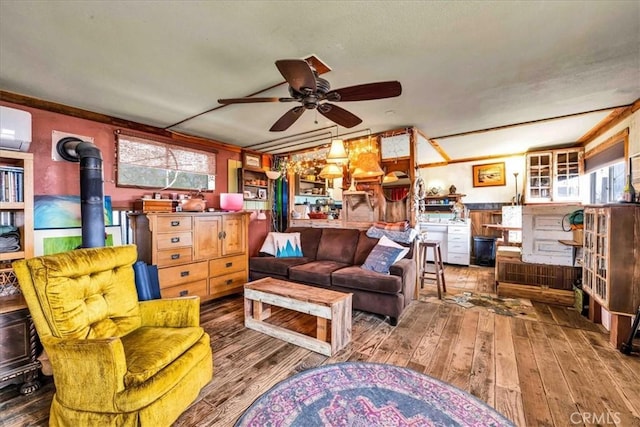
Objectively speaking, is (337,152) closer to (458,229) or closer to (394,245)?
(394,245)

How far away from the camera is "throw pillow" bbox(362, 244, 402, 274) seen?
10.3 feet

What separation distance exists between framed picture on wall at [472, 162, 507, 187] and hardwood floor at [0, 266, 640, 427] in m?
3.47

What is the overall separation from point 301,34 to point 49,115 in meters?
3.03

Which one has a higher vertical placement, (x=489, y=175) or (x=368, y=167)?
(x=489, y=175)

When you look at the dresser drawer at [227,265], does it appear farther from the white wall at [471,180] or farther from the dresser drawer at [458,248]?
the white wall at [471,180]

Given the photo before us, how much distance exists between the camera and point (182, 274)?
11.0 ft

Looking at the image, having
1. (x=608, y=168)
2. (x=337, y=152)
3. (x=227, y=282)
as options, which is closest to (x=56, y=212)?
(x=227, y=282)


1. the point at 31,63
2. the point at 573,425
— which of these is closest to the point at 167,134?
the point at 31,63

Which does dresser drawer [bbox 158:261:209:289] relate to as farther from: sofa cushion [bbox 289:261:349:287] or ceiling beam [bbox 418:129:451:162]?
ceiling beam [bbox 418:129:451:162]

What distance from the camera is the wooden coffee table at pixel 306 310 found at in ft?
7.66

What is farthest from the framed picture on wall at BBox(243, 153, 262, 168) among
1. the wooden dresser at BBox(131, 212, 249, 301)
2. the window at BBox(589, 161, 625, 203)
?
the window at BBox(589, 161, 625, 203)

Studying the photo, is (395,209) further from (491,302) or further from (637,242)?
(637,242)

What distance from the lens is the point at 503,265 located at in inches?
151

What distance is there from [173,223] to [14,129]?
1556mm
